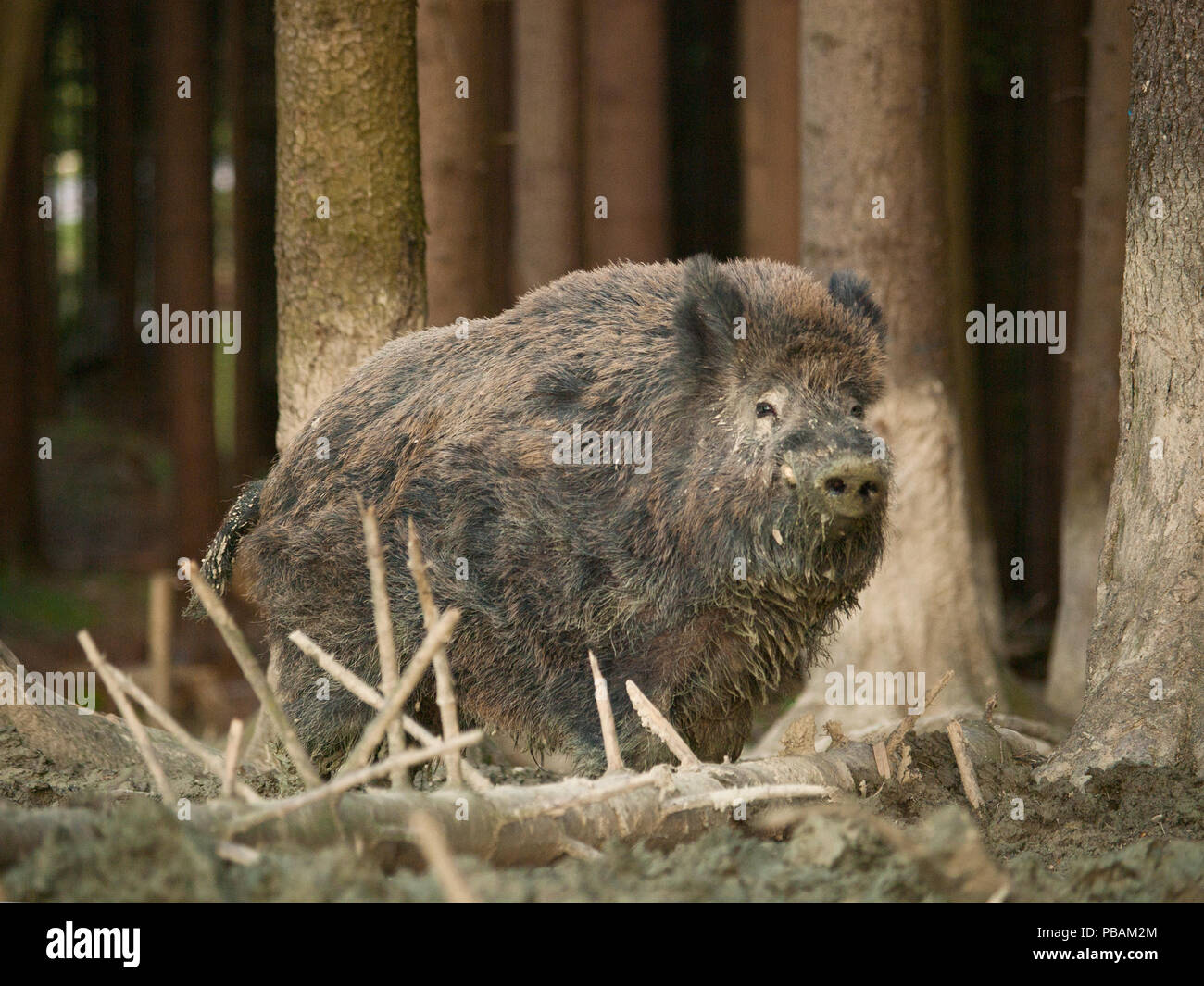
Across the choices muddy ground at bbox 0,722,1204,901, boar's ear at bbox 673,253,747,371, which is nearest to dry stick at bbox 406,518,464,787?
muddy ground at bbox 0,722,1204,901

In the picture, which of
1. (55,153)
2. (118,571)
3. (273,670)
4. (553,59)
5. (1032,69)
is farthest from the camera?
(55,153)

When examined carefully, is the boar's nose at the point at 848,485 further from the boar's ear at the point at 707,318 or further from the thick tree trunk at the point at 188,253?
the thick tree trunk at the point at 188,253

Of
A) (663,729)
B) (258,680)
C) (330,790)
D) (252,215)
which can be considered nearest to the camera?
(330,790)

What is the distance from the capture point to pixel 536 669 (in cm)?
456

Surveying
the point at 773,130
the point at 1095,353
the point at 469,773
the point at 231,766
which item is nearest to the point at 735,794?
the point at 469,773

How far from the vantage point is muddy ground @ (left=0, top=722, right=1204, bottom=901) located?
8.75 feet

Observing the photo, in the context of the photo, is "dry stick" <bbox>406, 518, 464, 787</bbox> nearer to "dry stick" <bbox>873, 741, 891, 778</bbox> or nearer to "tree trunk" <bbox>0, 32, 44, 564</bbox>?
"dry stick" <bbox>873, 741, 891, 778</bbox>

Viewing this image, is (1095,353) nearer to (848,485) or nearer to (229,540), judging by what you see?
(848,485)

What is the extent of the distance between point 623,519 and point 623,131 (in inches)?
241

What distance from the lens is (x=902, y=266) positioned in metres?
6.62

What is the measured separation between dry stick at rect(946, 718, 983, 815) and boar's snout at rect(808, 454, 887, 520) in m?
0.87
